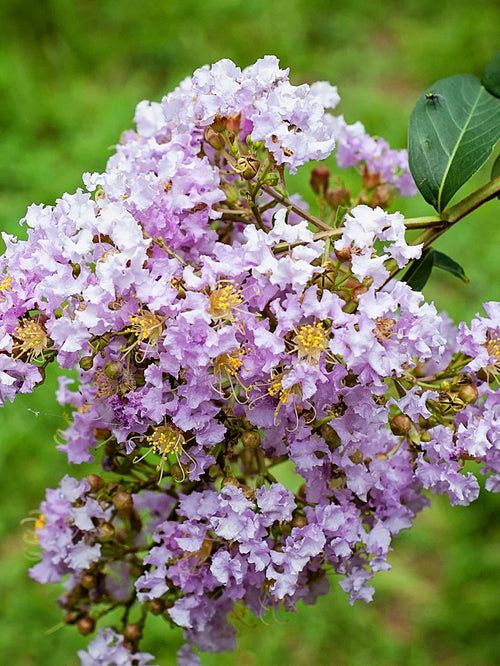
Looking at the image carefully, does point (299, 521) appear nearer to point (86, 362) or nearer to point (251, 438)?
point (251, 438)

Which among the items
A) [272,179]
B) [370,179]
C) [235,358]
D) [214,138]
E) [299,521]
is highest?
[370,179]

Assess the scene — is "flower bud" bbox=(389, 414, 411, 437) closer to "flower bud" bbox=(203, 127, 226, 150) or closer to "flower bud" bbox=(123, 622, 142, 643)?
"flower bud" bbox=(203, 127, 226, 150)

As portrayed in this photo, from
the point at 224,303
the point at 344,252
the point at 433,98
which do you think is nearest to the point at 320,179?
the point at 433,98

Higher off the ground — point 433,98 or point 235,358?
point 433,98

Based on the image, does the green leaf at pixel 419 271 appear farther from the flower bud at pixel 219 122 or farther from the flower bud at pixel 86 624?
the flower bud at pixel 86 624

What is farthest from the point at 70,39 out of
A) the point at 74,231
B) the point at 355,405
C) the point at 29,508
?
the point at 355,405

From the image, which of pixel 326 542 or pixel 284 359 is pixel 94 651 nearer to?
pixel 326 542
